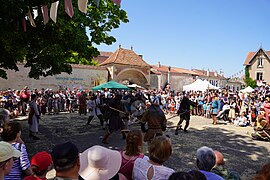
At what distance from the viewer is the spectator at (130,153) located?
2.84m

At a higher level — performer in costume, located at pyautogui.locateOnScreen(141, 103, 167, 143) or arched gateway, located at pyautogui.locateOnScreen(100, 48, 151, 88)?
arched gateway, located at pyautogui.locateOnScreen(100, 48, 151, 88)

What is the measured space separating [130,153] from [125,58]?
31.5 metres

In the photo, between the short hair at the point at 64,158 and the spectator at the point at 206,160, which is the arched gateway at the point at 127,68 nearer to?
the spectator at the point at 206,160

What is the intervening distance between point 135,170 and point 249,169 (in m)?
4.36

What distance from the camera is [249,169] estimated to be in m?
5.77

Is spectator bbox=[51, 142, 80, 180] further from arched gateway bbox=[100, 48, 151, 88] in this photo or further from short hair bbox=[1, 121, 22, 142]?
arched gateway bbox=[100, 48, 151, 88]

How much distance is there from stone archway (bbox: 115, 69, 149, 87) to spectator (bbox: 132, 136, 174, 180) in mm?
29396

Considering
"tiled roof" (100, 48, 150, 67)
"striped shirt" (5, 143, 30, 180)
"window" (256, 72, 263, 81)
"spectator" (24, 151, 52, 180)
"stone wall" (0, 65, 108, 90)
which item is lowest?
"striped shirt" (5, 143, 30, 180)

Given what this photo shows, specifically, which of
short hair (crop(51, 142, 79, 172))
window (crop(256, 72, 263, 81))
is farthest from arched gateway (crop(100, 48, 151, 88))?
short hair (crop(51, 142, 79, 172))

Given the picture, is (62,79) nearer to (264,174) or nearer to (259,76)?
(264,174)

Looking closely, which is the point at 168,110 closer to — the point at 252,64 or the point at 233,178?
the point at 233,178

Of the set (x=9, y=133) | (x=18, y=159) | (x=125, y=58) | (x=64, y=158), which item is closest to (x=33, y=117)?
(x=9, y=133)

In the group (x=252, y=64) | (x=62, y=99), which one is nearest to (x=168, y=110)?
(x=62, y=99)

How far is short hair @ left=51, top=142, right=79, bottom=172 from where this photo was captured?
1.92 m
